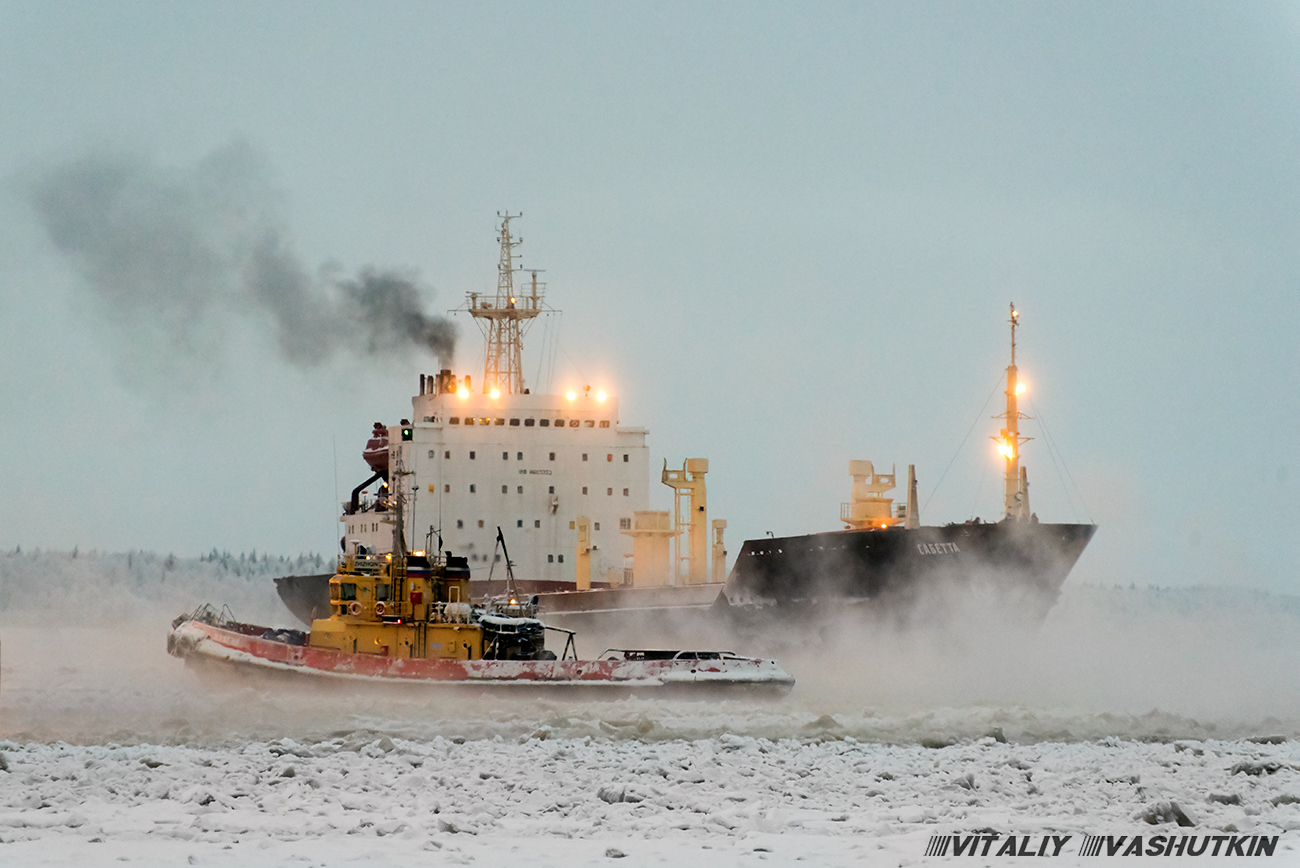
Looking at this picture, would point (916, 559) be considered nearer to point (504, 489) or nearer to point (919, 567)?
point (919, 567)

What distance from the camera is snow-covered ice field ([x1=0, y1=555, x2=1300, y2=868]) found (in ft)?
37.9

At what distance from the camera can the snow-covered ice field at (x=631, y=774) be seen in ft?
37.9

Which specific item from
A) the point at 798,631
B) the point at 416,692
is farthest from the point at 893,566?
the point at 416,692

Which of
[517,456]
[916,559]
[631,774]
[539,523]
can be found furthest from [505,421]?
[631,774]

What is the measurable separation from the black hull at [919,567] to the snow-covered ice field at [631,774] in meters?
3.17

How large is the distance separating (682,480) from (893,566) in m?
6.58

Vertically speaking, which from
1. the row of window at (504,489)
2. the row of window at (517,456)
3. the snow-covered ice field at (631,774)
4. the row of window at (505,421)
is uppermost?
the row of window at (505,421)

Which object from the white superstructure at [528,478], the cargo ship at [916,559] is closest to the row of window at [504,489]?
the white superstructure at [528,478]

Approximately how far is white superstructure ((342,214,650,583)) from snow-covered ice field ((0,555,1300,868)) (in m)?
11.2

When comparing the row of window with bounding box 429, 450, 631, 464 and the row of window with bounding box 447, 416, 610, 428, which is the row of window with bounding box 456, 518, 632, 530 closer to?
the row of window with bounding box 429, 450, 631, 464

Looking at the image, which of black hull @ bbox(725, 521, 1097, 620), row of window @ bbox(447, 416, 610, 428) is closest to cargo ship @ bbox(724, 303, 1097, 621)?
black hull @ bbox(725, 521, 1097, 620)

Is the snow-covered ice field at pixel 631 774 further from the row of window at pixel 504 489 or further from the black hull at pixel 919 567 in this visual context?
the row of window at pixel 504 489

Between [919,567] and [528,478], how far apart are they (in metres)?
11.6

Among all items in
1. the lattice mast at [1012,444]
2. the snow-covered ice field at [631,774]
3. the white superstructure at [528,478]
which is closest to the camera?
the snow-covered ice field at [631,774]
